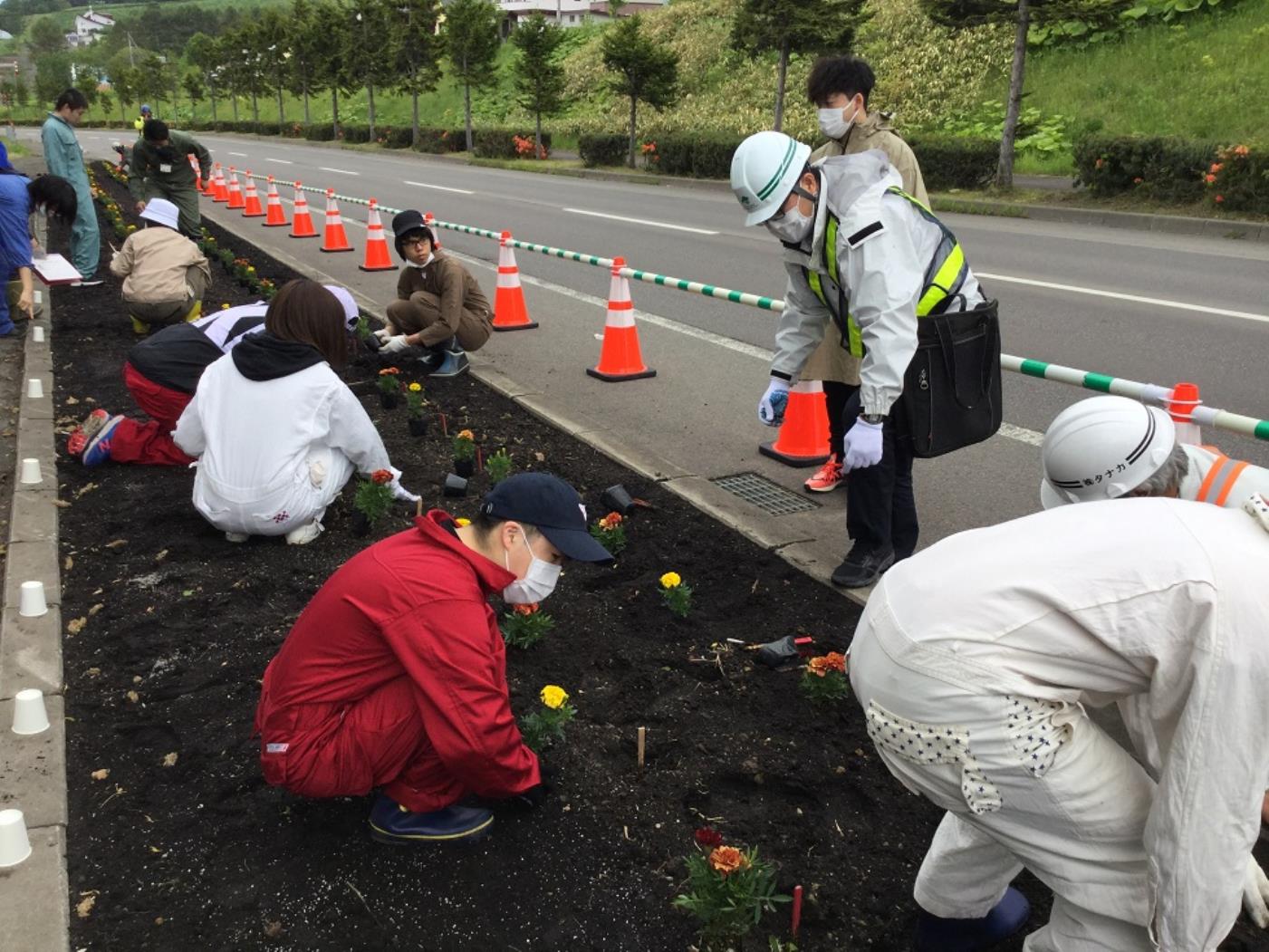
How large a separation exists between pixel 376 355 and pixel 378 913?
5.49 metres

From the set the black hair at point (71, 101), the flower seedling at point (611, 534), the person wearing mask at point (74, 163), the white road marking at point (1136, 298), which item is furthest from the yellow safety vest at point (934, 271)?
the black hair at point (71, 101)

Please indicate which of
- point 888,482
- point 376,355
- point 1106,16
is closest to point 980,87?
point 1106,16

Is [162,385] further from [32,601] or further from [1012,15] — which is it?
[1012,15]

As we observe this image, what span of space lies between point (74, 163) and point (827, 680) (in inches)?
384

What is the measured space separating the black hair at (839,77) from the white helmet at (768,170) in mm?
1857

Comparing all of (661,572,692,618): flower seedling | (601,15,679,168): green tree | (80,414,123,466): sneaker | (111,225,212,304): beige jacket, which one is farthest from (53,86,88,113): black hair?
(601,15,679,168): green tree

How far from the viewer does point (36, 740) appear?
3020 mm

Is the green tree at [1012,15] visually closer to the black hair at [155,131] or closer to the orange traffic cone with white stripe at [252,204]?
the orange traffic cone with white stripe at [252,204]

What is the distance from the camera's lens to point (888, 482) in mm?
3898

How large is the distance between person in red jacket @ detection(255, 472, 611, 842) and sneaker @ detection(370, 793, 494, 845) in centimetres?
1

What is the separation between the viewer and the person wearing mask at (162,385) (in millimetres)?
5152

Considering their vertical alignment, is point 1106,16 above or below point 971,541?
above

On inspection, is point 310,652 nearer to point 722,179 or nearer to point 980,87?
point 722,179

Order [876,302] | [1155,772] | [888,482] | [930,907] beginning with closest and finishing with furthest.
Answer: [1155,772] → [930,907] → [876,302] → [888,482]
